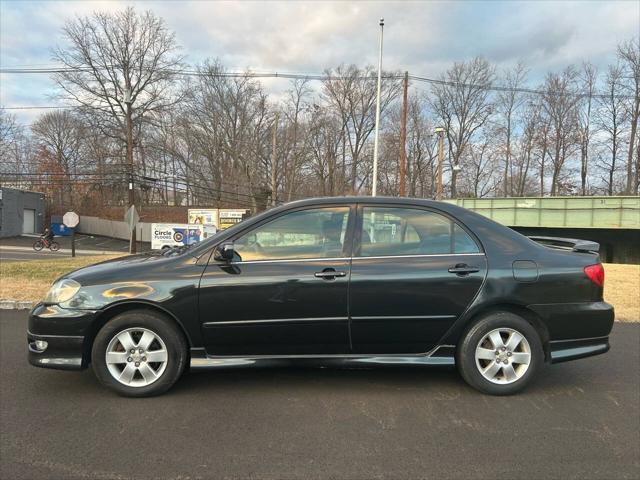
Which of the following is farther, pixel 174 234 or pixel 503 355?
pixel 174 234

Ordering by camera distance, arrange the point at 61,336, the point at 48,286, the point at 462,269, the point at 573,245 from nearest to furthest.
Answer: the point at 61,336, the point at 462,269, the point at 573,245, the point at 48,286

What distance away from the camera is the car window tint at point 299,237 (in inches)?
144

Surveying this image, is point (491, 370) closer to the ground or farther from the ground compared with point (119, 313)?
closer to the ground

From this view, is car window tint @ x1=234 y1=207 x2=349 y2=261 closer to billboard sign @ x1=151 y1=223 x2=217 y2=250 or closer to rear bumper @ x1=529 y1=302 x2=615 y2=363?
rear bumper @ x1=529 y1=302 x2=615 y2=363

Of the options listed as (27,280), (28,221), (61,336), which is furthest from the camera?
(28,221)

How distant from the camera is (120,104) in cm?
4631

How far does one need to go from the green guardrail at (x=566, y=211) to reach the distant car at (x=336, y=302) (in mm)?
29189

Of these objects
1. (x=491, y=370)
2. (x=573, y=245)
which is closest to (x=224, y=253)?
(x=491, y=370)

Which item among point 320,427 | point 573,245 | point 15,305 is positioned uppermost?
point 573,245

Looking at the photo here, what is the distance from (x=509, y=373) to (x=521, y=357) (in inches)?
6.5

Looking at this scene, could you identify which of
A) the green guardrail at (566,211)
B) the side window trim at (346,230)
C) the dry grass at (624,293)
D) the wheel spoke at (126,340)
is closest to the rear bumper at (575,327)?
the side window trim at (346,230)

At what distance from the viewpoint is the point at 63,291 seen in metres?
3.55

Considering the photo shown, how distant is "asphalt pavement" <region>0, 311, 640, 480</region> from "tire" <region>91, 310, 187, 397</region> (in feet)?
0.45

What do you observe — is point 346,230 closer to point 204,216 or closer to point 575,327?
point 575,327
